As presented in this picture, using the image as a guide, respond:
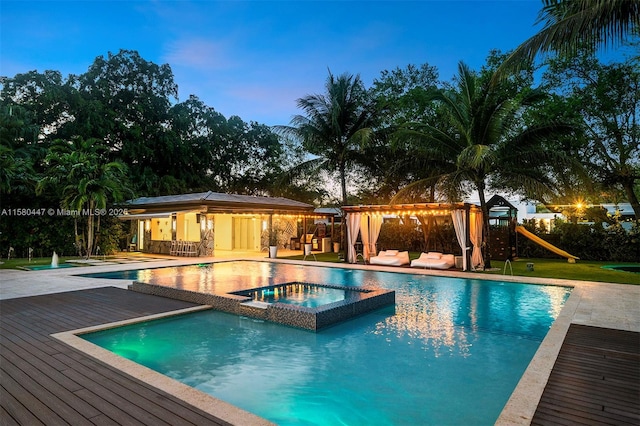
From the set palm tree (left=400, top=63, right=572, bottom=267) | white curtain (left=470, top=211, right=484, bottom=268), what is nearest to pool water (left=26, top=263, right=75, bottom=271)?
palm tree (left=400, top=63, right=572, bottom=267)

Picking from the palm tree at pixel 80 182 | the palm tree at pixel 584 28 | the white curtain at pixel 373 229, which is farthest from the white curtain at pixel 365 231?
the palm tree at pixel 80 182

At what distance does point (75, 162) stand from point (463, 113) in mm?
17470

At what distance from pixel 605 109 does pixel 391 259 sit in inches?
476

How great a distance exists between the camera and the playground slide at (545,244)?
17.9 m

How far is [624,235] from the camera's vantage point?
17.7 m

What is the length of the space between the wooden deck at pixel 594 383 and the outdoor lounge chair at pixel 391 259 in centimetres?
1073

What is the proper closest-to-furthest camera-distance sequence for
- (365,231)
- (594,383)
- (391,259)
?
(594,383) < (391,259) < (365,231)

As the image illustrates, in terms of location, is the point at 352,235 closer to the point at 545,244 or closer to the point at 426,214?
the point at 426,214

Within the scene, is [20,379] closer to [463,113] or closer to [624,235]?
[463,113]

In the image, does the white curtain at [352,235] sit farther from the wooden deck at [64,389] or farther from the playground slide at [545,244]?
the wooden deck at [64,389]

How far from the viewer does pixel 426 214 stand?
56.7 feet

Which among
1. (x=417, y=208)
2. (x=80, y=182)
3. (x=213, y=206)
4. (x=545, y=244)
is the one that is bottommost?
(x=545, y=244)

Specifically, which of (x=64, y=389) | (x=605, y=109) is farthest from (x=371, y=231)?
(x=64, y=389)

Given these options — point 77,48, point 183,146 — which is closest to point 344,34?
point 77,48
